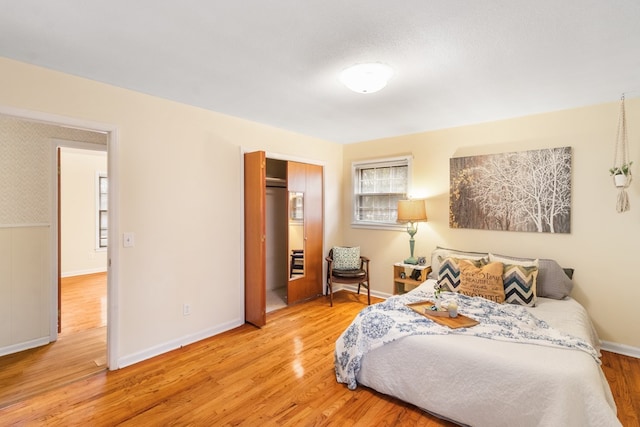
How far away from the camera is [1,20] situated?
171 cm

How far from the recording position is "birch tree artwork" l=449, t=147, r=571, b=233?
3.24m

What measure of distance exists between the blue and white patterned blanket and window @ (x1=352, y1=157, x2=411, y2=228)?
2.03 m

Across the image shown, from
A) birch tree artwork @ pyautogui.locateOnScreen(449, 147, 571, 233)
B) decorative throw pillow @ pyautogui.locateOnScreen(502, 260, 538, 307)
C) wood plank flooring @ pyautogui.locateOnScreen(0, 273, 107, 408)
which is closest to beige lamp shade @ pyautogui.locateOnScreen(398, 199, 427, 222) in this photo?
birch tree artwork @ pyautogui.locateOnScreen(449, 147, 571, 233)

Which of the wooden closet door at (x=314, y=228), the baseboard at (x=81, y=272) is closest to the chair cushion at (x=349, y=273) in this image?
the wooden closet door at (x=314, y=228)

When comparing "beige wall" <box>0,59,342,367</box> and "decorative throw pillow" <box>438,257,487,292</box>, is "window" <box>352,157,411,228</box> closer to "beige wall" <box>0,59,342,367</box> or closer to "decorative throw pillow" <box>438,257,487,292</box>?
"decorative throw pillow" <box>438,257,487,292</box>

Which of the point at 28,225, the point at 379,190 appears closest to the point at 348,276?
the point at 379,190

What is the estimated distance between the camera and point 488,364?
1.91 meters

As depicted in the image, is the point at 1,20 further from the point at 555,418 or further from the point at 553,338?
the point at 553,338

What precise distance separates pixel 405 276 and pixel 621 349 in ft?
7.17

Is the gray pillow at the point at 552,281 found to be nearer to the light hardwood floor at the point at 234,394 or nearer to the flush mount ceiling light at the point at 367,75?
the light hardwood floor at the point at 234,394

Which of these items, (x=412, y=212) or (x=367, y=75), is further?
(x=412, y=212)

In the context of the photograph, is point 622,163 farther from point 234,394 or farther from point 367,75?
point 234,394

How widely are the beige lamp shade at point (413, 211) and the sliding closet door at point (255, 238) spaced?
184 centimetres

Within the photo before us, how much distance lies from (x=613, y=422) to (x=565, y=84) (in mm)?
2447
